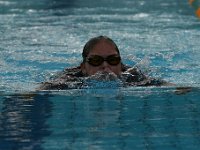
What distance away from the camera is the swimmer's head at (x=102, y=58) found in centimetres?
376

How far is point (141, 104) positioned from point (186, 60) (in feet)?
7.33

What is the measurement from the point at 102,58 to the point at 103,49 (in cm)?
7

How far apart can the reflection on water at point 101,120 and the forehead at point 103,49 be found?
413 millimetres

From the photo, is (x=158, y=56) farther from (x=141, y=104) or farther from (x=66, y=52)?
(x=141, y=104)

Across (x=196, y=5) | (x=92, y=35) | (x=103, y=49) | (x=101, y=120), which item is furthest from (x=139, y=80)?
(x=196, y=5)

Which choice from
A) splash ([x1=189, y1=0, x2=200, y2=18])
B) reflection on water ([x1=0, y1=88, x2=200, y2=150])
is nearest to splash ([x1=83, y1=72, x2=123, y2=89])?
reflection on water ([x1=0, y1=88, x2=200, y2=150])

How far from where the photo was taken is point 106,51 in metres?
3.79

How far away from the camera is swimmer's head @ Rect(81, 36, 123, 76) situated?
376cm

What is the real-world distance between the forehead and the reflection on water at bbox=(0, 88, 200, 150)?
41 cm

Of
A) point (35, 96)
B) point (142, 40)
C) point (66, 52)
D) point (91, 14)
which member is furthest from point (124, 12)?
point (35, 96)

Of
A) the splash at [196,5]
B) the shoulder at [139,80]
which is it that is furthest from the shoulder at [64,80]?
the splash at [196,5]

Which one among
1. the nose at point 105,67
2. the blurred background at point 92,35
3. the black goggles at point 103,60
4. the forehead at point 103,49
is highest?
the forehead at point 103,49

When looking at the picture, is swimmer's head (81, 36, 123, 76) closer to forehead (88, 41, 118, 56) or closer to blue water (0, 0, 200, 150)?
forehead (88, 41, 118, 56)

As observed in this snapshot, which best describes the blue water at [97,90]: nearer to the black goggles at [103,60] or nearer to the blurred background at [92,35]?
the blurred background at [92,35]
